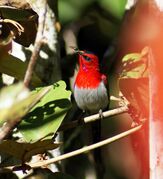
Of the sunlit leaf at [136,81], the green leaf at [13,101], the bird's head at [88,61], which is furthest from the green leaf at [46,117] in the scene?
the bird's head at [88,61]

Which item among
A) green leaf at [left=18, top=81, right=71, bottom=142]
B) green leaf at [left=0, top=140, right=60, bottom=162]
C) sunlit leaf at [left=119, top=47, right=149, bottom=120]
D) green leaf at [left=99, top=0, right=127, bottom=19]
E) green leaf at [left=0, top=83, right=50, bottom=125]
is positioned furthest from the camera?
green leaf at [left=99, top=0, right=127, bottom=19]

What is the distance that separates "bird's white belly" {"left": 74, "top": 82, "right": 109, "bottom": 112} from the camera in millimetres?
2457

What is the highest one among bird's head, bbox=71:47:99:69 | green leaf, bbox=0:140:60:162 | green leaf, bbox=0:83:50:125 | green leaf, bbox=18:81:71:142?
green leaf, bbox=0:83:50:125

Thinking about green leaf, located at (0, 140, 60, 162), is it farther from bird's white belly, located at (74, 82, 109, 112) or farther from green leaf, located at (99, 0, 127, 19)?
green leaf, located at (99, 0, 127, 19)

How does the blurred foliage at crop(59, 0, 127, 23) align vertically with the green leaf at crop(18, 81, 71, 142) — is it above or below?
above

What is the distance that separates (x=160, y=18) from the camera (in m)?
0.48

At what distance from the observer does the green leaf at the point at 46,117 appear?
99 cm

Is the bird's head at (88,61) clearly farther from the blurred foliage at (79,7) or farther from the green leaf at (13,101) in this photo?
the green leaf at (13,101)

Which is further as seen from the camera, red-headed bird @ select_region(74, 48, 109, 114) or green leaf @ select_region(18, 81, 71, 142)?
red-headed bird @ select_region(74, 48, 109, 114)

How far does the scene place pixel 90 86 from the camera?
265 cm

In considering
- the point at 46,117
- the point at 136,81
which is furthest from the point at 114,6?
the point at 46,117

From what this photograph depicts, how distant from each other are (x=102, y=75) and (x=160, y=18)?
212 cm

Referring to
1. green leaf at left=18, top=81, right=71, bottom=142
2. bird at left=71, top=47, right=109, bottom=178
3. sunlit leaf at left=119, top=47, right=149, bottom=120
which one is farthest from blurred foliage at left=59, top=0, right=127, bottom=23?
green leaf at left=18, top=81, right=71, bottom=142

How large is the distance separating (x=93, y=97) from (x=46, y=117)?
1.55m
